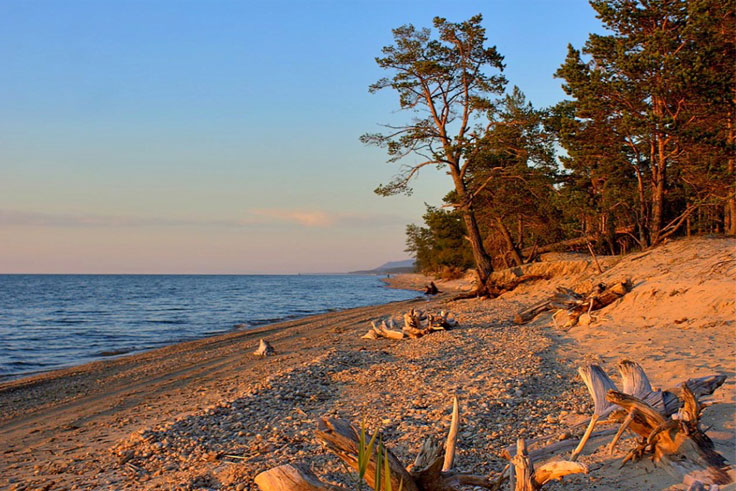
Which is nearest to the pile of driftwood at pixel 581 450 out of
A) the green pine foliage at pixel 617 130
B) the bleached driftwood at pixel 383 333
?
the bleached driftwood at pixel 383 333

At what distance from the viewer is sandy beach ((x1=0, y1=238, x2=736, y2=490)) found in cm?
452

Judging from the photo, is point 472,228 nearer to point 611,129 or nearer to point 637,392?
point 611,129

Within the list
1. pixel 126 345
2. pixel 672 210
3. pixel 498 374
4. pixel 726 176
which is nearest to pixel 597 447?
pixel 498 374

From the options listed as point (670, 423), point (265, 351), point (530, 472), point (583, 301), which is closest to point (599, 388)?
point (670, 423)

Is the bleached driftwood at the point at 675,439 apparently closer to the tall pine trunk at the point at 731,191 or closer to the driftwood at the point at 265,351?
the driftwood at the point at 265,351

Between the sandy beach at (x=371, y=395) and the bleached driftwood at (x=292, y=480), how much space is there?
120 cm

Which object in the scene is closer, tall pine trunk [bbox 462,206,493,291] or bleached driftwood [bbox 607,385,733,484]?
bleached driftwood [bbox 607,385,733,484]

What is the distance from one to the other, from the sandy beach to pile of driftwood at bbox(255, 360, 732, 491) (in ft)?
0.65

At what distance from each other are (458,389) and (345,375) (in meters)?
2.32

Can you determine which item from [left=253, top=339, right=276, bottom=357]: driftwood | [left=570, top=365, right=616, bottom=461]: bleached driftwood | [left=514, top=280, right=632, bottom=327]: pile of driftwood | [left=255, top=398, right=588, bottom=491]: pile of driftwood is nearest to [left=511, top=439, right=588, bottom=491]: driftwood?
[left=255, top=398, right=588, bottom=491]: pile of driftwood

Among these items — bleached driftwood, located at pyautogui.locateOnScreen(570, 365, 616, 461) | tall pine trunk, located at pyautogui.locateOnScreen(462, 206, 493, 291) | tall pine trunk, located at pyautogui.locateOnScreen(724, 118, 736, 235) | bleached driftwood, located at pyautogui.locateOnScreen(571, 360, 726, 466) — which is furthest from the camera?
tall pine trunk, located at pyautogui.locateOnScreen(462, 206, 493, 291)

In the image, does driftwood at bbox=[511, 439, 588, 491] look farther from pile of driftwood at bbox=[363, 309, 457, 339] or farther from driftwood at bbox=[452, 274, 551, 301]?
driftwood at bbox=[452, 274, 551, 301]

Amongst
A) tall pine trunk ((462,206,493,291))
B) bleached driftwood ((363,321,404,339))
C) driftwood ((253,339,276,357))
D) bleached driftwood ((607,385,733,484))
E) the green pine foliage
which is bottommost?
driftwood ((253,339,276,357))

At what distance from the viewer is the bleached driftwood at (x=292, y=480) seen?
9.38 ft
